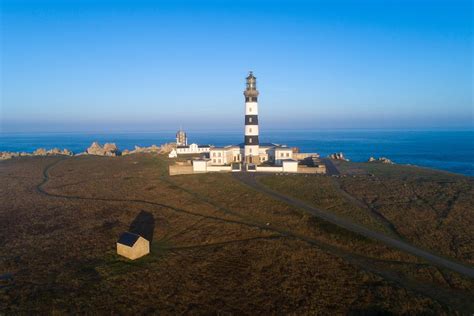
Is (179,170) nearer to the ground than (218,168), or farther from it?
nearer to the ground

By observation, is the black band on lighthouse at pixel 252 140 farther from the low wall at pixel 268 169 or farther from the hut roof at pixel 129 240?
the hut roof at pixel 129 240

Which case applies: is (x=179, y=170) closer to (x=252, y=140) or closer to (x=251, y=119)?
(x=252, y=140)

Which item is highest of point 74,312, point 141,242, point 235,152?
point 235,152

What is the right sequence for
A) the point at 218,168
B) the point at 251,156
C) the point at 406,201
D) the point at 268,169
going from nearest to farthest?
the point at 406,201 < the point at 268,169 < the point at 218,168 < the point at 251,156

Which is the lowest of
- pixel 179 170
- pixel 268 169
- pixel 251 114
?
pixel 179 170

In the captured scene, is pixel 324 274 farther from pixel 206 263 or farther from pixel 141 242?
pixel 141 242

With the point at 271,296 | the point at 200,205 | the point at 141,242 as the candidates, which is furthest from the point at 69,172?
the point at 271,296

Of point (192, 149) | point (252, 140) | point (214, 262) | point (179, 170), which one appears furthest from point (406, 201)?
point (192, 149)
